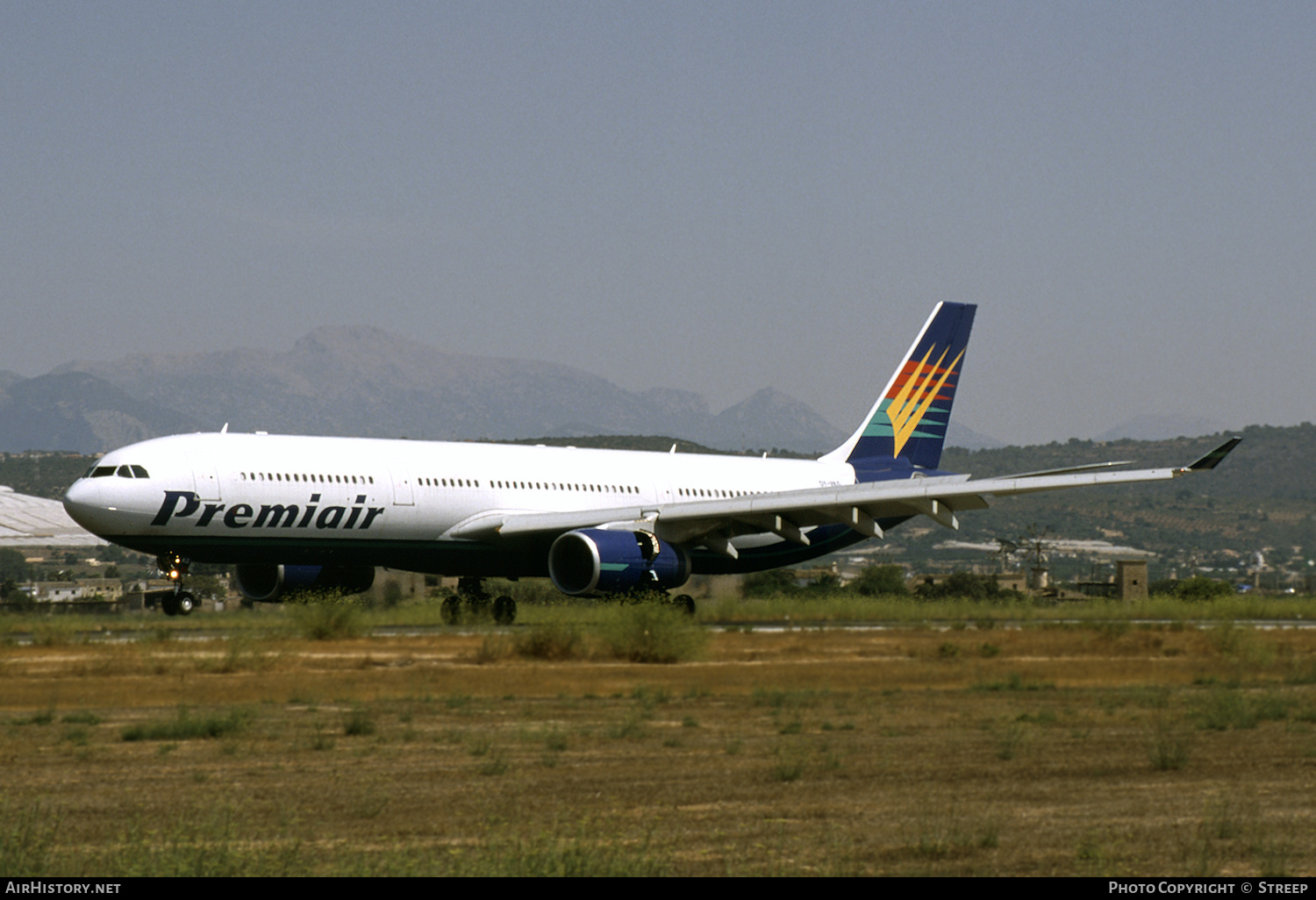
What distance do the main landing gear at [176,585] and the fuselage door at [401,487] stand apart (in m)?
4.59

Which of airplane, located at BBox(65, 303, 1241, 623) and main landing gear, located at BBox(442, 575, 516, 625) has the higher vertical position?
airplane, located at BBox(65, 303, 1241, 623)

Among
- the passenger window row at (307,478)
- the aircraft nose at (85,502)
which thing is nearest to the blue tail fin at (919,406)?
the passenger window row at (307,478)

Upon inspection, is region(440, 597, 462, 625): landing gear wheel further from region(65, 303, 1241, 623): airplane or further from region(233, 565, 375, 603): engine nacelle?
region(233, 565, 375, 603): engine nacelle

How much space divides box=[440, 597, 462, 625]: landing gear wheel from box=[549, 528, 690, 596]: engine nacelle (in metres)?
3.27

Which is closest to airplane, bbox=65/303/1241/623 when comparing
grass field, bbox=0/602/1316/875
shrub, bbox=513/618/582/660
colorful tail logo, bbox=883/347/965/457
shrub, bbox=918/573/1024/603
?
grass field, bbox=0/602/1316/875

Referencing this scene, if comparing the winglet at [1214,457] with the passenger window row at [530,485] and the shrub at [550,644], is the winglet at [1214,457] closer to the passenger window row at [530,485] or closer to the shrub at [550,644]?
the shrub at [550,644]

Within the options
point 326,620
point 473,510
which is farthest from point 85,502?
point 473,510

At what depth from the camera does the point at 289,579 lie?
1494 inches

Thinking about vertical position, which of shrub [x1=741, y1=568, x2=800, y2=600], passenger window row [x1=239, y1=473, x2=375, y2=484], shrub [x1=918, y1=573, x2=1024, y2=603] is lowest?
shrub [x1=918, y1=573, x2=1024, y2=603]

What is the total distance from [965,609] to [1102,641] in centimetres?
1346

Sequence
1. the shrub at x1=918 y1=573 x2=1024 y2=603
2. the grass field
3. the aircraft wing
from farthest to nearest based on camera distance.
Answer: the shrub at x1=918 y1=573 x2=1024 y2=603 → the aircraft wing → the grass field

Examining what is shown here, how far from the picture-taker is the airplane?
3300 cm

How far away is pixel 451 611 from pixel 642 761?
24.5 metres

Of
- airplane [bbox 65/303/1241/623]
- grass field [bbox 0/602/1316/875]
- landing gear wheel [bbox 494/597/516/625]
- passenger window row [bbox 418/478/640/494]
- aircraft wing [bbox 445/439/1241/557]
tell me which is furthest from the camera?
landing gear wheel [bbox 494/597/516/625]
